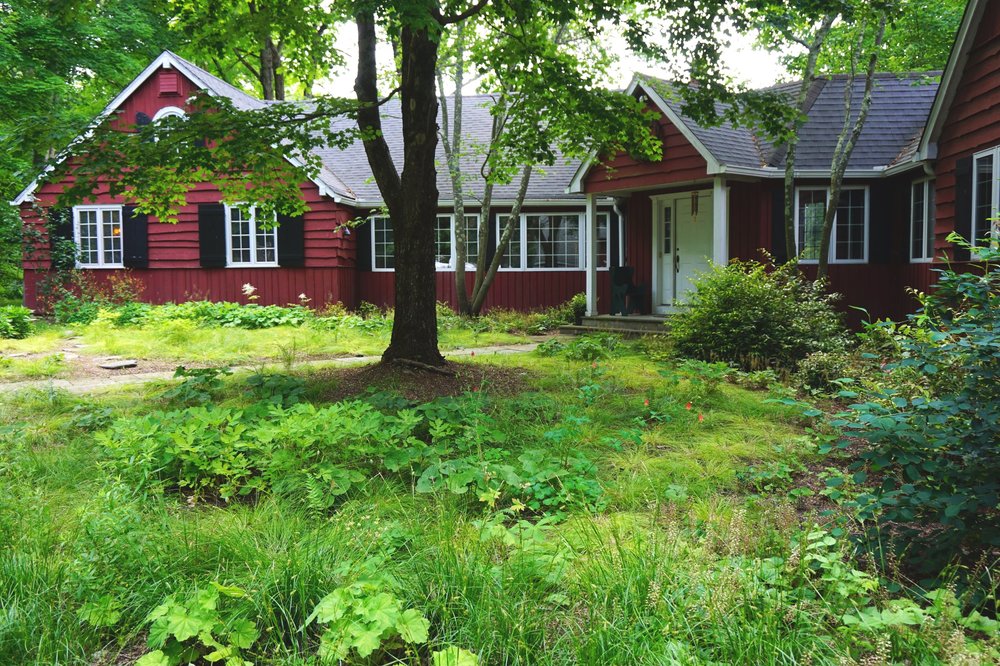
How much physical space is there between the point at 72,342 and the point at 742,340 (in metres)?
10.6

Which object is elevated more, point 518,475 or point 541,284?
point 541,284

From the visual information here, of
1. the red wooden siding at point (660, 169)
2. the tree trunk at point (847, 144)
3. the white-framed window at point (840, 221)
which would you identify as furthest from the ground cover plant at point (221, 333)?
the tree trunk at point (847, 144)

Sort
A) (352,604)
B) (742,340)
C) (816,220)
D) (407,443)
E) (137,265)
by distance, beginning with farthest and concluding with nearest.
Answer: (137,265) → (816,220) → (742,340) → (407,443) → (352,604)

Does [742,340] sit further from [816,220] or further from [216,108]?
[216,108]

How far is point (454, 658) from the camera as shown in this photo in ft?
7.40

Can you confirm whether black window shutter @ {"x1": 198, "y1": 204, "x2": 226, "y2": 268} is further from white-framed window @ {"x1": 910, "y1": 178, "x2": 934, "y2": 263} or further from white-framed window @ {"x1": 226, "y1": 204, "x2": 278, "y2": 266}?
white-framed window @ {"x1": 910, "y1": 178, "x2": 934, "y2": 263}

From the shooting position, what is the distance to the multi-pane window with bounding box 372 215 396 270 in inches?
696

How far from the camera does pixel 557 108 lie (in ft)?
28.0

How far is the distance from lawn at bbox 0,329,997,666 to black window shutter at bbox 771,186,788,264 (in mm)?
8147

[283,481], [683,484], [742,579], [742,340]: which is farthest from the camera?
[742,340]

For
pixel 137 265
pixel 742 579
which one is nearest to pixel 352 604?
pixel 742 579

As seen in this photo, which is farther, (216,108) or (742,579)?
(216,108)

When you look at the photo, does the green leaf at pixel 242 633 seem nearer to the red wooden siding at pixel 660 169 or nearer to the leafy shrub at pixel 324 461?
the leafy shrub at pixel 324 461

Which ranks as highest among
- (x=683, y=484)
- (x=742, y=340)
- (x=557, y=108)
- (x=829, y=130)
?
(x=829, y=130)
